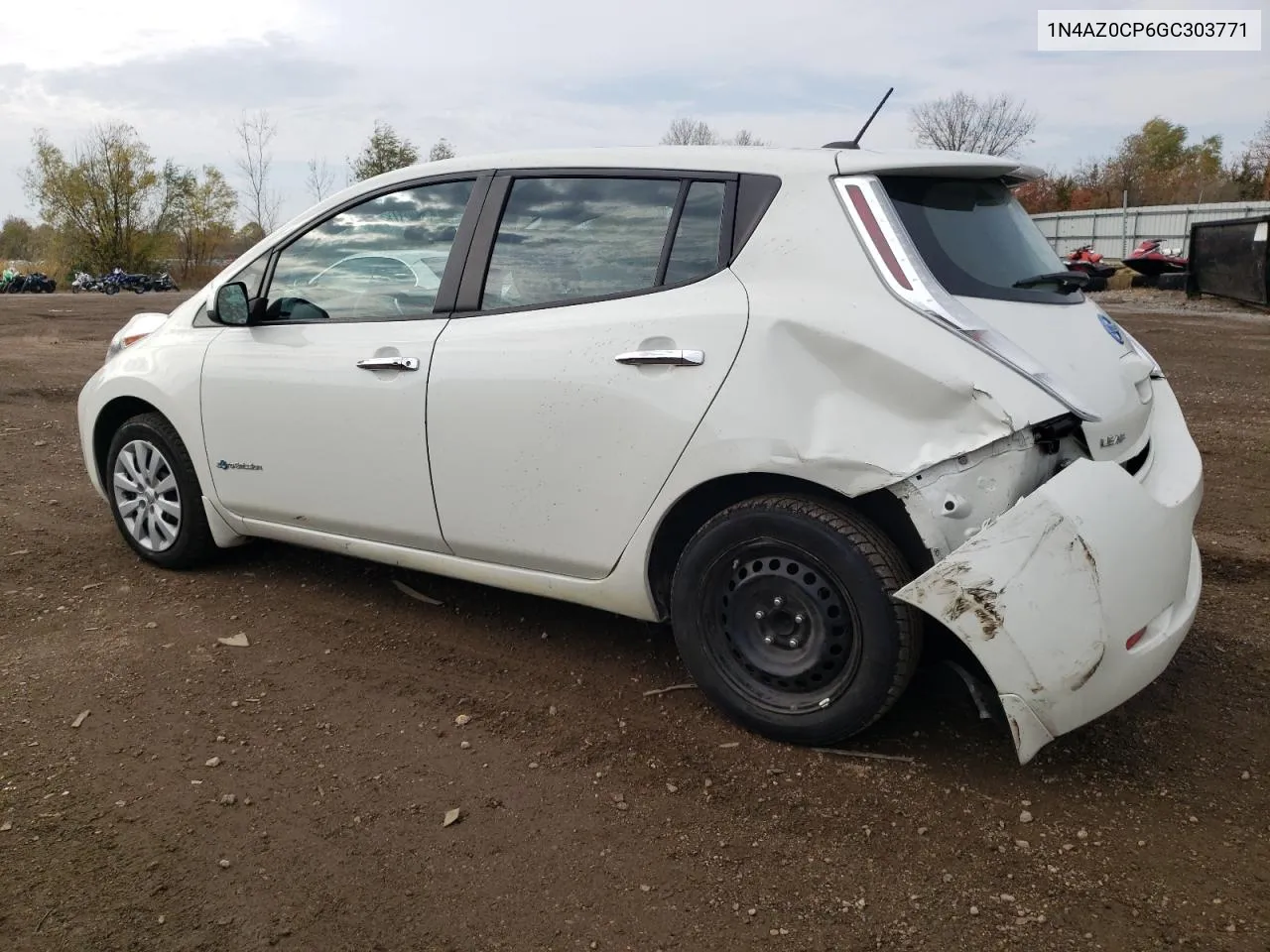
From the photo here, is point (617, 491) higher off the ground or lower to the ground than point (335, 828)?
higher

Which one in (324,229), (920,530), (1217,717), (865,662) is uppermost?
(324,229)

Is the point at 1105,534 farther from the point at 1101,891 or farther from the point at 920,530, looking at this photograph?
the point at 1101,891

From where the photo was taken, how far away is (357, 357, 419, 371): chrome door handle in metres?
3.62

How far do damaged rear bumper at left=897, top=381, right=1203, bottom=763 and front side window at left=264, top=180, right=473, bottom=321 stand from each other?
2138mm

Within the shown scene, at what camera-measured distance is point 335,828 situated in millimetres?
2746

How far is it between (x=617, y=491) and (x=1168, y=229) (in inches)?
1396

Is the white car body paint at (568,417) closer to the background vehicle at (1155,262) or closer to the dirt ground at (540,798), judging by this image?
the dirt ground at (540,798)

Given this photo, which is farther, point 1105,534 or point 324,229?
point 324,229

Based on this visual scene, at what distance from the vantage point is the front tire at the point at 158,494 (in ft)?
14.7

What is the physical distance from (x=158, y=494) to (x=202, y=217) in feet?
196

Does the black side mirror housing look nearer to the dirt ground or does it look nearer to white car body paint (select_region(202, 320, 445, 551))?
white car body paint (select_region(202, 320, 445, 551))

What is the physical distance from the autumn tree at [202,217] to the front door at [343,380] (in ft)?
190

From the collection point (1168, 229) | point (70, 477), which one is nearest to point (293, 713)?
point (70, 477)

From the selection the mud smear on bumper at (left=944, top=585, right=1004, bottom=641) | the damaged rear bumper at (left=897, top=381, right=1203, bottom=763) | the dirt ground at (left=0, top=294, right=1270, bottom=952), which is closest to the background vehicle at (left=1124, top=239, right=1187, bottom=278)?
the dirt ground at (left=0, top=294, right=1270, bottom=952)
